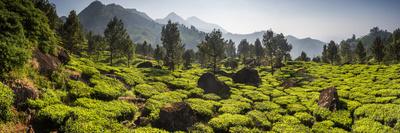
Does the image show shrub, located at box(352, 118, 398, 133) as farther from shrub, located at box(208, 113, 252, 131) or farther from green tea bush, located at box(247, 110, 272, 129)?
shrub, located at box(208, 113, 252, 131)

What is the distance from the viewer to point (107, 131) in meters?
18.1

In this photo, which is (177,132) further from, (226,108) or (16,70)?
(16,70)

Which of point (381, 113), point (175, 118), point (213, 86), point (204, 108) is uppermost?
point (213, 86)

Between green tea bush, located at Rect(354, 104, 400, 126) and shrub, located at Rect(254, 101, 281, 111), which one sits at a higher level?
green tea bush, located at Rect(354, 104, 400, 126)

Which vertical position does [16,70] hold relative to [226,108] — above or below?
above

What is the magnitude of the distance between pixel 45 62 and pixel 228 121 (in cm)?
1950

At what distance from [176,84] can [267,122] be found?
19.0 meters

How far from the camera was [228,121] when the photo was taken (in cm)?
2562

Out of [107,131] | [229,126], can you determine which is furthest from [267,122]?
[107,131]

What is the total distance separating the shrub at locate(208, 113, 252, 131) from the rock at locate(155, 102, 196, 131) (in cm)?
246

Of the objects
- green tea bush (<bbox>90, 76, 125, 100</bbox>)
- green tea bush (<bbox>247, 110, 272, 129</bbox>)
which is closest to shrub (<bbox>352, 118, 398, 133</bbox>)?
green tea bush (<bbox>247, 110, 272, 129</bbox>)

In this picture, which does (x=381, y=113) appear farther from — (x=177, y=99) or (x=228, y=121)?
(x=177, y=99)

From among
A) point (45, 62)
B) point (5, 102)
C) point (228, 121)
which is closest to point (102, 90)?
point (45, 62)

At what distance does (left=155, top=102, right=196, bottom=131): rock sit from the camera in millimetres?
22328
